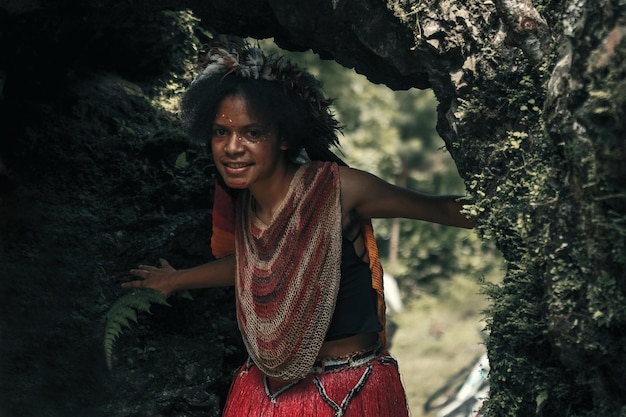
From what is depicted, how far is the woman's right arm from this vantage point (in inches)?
179

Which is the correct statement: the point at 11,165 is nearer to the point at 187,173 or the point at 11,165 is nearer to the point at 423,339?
the point at 187,173

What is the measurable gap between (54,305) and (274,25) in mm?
1934

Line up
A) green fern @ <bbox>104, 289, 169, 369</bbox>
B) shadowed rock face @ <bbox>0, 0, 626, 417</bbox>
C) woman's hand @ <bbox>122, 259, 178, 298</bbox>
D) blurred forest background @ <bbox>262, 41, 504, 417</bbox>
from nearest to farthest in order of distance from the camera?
shadowed rock face @ <bbox>0, 0, 626, 417</bbox>
green fern @ <bbox>104, 289, 169, 369</bbox>
woman's hand @ <bbox>122, 259, 178, 298</bbox>
blurred forest background @ <bbox>262, 41, 504, 417</bbox>

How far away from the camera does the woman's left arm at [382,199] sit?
3908mm

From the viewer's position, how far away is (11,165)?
193 inches

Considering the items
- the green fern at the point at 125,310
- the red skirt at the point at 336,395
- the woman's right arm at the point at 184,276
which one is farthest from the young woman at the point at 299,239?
Result: the green fern at the point at 125,310

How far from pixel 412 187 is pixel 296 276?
11.4m

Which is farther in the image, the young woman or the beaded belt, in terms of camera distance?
the beaded belt

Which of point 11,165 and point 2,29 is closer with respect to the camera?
point 2,29

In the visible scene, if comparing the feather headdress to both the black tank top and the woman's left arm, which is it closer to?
the woman's left arm

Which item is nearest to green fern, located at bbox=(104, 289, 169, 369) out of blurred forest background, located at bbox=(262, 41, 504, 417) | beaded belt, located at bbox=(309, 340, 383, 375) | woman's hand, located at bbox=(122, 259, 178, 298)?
woman's hand, located at bbox=(122, 259, 178, 298)

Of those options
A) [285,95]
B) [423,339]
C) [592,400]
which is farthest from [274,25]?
[423,339]

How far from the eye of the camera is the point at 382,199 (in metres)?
3.95

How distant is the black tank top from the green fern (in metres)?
1.05
